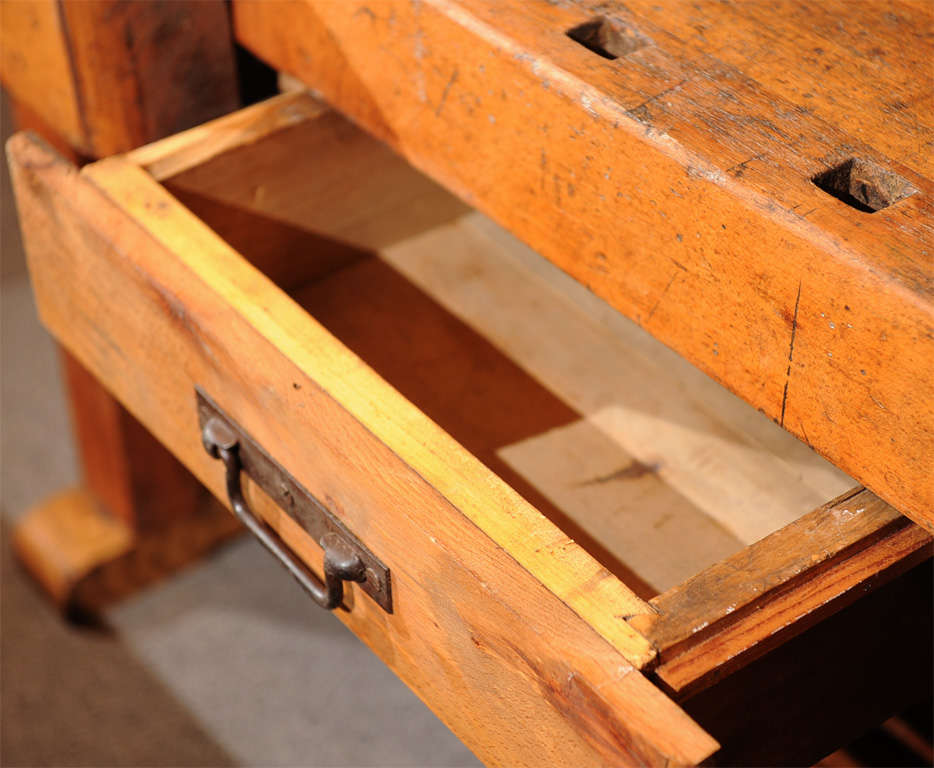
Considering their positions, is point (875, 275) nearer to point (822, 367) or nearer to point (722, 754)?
point (822, 367)

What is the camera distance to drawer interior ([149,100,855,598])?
69cm

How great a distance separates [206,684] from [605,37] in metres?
0.83

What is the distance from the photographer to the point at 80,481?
1.38 meters

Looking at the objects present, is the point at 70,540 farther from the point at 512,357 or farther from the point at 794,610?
the point at 794,610

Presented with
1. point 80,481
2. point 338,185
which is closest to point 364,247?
point 338,185

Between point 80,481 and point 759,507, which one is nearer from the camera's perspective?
point 759,507

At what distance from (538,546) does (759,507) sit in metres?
0.24

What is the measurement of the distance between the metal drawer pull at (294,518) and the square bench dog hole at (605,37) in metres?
0.25

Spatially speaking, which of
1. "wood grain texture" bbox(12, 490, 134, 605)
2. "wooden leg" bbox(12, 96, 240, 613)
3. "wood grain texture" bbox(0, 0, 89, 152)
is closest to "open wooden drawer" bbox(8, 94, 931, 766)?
"wood grain texture" bbox(0, 0, 89, 152)

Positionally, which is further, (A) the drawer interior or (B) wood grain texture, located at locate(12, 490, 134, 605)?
(B) wood grain texture, located at locate(12, 490, 134, 605)

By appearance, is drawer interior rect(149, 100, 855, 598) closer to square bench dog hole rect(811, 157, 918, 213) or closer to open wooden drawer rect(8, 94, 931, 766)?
open wooden drawer rect(8, 94, 931, 766)

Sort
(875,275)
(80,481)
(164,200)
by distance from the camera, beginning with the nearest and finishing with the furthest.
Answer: (875,275)
(164,200)
(80,481)

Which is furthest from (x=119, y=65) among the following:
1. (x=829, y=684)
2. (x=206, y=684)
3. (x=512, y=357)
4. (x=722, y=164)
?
(x=206, y=684)

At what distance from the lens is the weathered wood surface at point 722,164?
481mm
